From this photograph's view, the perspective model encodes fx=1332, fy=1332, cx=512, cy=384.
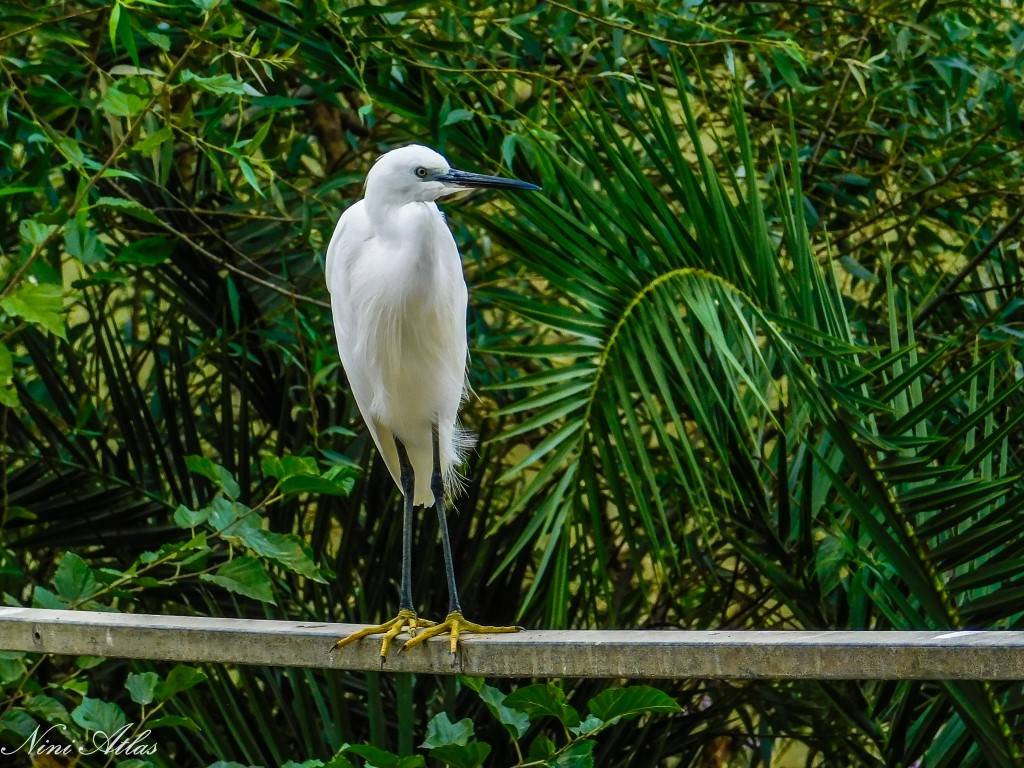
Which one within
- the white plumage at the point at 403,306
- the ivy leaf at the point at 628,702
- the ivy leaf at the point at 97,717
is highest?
the white plumage at the point at 403,306

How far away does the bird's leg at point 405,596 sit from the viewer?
5.35 feet

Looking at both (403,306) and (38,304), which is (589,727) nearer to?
(403,306)

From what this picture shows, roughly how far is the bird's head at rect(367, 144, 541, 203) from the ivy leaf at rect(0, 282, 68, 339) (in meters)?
0.45

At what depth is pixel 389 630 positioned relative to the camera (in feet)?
5.50

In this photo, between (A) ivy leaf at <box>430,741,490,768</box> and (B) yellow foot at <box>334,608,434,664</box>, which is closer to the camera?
(A) ivy leaf at <box>430,741,490,768</box>

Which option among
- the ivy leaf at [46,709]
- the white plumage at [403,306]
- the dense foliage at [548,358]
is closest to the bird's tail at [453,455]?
the white plumage at [403,306]

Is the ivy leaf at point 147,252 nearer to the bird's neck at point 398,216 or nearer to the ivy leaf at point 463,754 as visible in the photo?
the bird's neck at point 398,216

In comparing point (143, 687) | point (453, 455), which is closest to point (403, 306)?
point (453, 455)

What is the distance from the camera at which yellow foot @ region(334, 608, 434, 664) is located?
1.60 metres

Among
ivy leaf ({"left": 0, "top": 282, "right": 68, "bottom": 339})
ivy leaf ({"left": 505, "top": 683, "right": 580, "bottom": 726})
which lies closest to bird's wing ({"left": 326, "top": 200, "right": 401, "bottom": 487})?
ivy leaf ({"left": 0, "top": 282, "right": 68, "bottom": 339})

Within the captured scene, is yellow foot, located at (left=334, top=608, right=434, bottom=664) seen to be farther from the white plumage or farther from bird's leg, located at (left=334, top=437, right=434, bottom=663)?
the white plumage

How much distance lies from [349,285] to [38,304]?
43cm

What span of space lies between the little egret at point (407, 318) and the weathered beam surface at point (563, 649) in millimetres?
174

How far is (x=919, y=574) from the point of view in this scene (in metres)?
1.88
